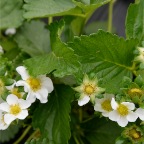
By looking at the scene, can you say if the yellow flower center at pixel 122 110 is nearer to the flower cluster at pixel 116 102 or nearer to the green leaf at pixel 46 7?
the flower cluster at pixel 116 102

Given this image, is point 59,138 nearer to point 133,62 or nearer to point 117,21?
point 133,62

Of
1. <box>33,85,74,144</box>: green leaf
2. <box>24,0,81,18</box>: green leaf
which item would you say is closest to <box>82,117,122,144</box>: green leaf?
<box>33,85,74,144</box>: green leaf

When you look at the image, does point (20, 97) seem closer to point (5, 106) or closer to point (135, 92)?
point (5, 106)

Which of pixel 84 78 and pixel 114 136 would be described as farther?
pixel 114 136

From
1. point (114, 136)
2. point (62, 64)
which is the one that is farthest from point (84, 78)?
point (114, 136)

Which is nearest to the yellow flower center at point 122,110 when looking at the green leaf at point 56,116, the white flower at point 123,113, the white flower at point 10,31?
the white flower at point 123,113

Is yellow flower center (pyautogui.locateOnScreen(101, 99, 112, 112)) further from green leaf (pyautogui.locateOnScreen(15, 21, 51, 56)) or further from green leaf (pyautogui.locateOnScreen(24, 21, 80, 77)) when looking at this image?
green leaf (pyautogui.locateOnScreen(15, 21, 51, 56))

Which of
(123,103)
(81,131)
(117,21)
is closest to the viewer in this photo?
(123,103)
